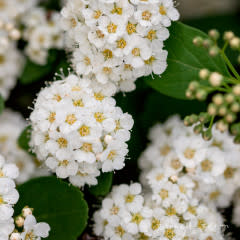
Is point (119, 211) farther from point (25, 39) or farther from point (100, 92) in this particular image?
point (25, 39)

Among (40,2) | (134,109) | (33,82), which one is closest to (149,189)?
(134,109)

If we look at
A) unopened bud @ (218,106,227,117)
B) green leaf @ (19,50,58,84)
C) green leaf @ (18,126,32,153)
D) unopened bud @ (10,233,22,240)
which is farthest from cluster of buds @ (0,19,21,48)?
unopened bud @ (218,106,227,117)

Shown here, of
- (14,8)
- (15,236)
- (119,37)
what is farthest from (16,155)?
(119,37)

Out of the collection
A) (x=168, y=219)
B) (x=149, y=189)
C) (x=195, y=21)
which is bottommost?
(x=149, y=189)

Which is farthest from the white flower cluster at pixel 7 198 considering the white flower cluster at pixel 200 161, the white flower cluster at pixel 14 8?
the white flower cluster at pixel 14 8

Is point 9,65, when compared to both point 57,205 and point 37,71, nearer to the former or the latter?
point 37,71

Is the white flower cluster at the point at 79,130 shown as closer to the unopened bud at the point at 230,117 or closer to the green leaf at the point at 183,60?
the green leaf at the point at 183,60

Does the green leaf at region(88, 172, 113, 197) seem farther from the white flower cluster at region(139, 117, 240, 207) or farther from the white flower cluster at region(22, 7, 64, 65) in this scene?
the white flower cluster at region(22, 7, 64, 65)
